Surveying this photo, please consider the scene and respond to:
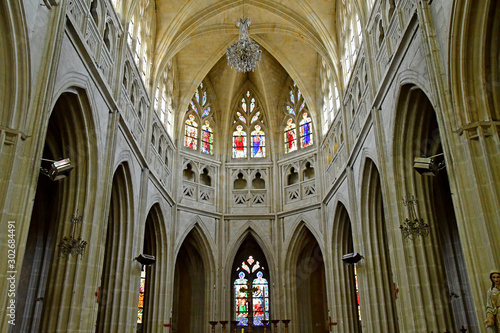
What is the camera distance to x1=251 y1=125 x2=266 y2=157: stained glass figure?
25.7 metres

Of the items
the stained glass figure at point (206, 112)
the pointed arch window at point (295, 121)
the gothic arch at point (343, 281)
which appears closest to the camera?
the gothic arch at point (343, 281)

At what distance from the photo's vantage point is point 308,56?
23578 millimetres

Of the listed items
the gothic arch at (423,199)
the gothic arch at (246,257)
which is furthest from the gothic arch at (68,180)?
the gothic arch at (246,257)

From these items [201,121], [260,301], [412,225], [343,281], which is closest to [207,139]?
[201,121]

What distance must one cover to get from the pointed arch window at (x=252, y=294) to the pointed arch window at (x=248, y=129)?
612 cm

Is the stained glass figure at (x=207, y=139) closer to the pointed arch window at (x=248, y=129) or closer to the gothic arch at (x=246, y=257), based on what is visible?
the pointed arch window at (x=248, y=129)

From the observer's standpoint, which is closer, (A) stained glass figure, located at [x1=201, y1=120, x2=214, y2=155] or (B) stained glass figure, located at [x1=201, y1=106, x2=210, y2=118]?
(A) stained glass figure, located at [x1=201, y1=120, x2=214, y2=155]

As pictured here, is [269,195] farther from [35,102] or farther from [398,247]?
[35,102]

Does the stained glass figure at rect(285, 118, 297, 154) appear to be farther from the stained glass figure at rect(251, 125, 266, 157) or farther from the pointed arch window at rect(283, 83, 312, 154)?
the stained glass figure at rect(251, 125, 266, 157)

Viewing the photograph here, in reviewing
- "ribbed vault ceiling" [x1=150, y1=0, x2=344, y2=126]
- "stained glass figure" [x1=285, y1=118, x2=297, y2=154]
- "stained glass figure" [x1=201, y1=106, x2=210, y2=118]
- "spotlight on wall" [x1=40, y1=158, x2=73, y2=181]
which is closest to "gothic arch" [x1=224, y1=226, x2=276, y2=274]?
"stained glass figure" [x1=285, y1=118, x2=297, y2=154]

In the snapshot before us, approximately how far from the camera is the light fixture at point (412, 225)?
446 inches

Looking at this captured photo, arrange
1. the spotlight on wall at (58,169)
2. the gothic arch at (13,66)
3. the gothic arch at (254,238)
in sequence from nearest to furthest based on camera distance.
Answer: the gothic arch at (13,66) → the spotlight on wall at (58,169) → the gothic arch at (254,238)

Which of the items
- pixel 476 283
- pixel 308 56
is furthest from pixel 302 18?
pixel 476 283

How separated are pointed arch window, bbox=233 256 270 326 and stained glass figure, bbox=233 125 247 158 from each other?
234 inches
